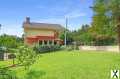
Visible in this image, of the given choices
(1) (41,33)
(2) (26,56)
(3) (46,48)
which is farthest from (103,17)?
(1) (41,33)

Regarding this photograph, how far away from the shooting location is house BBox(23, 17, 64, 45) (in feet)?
208

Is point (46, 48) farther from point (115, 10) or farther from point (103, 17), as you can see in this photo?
point (115, 10)

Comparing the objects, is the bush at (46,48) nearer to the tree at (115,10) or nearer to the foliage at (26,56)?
the tree at (115,10)

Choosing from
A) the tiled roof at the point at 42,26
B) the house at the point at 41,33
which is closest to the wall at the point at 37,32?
the house at the point at 41,33

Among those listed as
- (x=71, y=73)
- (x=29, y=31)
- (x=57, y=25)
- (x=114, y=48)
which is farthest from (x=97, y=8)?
(x=57, y=25)

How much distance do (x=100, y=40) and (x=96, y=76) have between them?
139ft

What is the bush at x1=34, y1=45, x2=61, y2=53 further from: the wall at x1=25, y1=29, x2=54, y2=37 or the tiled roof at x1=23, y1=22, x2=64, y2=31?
the tiled roof at x1=23, y1=22, x2=64, y2=31

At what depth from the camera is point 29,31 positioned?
67812 millimetres

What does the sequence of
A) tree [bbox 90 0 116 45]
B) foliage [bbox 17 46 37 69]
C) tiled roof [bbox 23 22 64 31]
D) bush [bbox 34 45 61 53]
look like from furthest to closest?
tiled roof [bbox 23 22 64 31] → bush [bbox 34 45 61 53] → tree [bbox 90 0 116 45] → foliage [bbox 17 46 37 69]

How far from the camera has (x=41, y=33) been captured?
68.8 metres

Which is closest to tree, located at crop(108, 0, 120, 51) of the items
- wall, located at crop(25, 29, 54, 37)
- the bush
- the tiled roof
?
the bush

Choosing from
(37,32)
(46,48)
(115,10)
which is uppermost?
(115,10)

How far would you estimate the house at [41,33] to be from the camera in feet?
208

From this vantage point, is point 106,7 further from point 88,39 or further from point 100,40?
point 88,39
